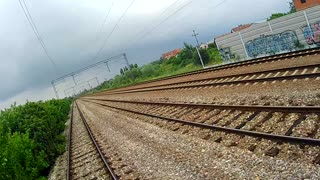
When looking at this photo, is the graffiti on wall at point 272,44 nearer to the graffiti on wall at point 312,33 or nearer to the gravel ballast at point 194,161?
the graffiti on wall at point 312,33

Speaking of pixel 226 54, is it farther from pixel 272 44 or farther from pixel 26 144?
pixel 26 144

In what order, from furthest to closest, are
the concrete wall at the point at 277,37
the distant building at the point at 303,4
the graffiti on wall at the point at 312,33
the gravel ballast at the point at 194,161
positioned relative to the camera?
the distant building at the point at 303,4 → the concrete wall at the point at 277,37 → the graffiti on wall at the point at 312,33 → the gravel ballast at the point at 194,161

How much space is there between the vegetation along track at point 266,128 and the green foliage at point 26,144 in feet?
21.5

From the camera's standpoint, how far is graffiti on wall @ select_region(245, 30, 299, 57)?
28344mm

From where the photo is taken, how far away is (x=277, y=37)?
96.5 feet

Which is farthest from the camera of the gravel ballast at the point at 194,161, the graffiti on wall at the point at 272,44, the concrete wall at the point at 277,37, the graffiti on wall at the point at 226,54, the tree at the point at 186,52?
the tree at the point at 186,52

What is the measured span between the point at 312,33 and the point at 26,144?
21.7 m

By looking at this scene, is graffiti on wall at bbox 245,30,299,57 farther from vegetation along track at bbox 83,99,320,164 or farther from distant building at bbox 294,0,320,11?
distant building at bbox 294,0,320,11

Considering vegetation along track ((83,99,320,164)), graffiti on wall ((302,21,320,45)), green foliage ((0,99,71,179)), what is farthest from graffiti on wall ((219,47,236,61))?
vegetation along track ((83,99,320,164))

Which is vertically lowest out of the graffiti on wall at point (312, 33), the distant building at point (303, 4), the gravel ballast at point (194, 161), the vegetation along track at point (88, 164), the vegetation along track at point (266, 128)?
the vegetation along track at point (88, 164)

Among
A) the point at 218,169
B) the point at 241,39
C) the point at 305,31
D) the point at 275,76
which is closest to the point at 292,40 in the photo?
the point at 305,31

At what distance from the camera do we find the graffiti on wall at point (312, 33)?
25.4 metres

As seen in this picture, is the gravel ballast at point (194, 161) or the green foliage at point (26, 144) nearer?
the gravel ballast at point (194, 161)

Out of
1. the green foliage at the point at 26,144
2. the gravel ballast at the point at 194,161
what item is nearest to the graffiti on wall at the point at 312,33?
the gravel ballast at the point at 194,161
